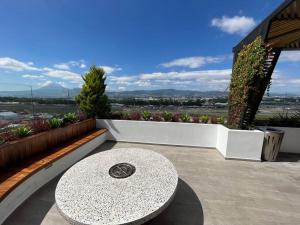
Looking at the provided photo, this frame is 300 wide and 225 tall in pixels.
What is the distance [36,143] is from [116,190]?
2498 millimetres

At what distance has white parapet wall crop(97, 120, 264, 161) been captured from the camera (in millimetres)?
4520

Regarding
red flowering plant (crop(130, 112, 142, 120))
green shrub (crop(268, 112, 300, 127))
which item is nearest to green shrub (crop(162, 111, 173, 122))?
red flowering plant (crop(130, 112, 142, 120))

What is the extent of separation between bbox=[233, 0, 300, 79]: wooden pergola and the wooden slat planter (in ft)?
17.5

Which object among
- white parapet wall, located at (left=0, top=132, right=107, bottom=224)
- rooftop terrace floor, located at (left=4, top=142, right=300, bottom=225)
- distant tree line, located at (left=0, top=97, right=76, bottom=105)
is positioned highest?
distant tree line, located at (left=0, top=97, right=76, bottom=105)

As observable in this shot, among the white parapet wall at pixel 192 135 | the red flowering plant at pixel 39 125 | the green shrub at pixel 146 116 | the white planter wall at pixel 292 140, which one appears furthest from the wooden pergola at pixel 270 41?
the red flowering plant at pixel 39 125

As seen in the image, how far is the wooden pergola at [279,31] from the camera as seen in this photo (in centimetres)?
316

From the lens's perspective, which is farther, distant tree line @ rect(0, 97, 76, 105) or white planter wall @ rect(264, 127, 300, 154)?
white planter wall @ rect(264, 127, 300, 154)

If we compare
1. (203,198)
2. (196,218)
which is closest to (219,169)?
(203,198)

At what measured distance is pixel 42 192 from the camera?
9.43 ft

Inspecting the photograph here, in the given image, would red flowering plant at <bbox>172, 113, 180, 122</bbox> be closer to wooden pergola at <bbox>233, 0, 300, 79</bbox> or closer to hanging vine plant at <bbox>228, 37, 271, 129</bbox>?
hanging vine plant at <bbox>228, 37, 271, 129</bbox>

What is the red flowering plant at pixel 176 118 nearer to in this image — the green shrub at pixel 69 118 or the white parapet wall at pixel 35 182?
the white parapet wall at pixel 35 182

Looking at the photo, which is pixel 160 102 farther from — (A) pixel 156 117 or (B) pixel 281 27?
(B) pixel 281 27

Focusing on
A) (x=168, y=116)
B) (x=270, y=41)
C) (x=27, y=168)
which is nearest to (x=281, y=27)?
(x=270, y=41)

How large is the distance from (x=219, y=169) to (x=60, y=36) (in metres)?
8.95
